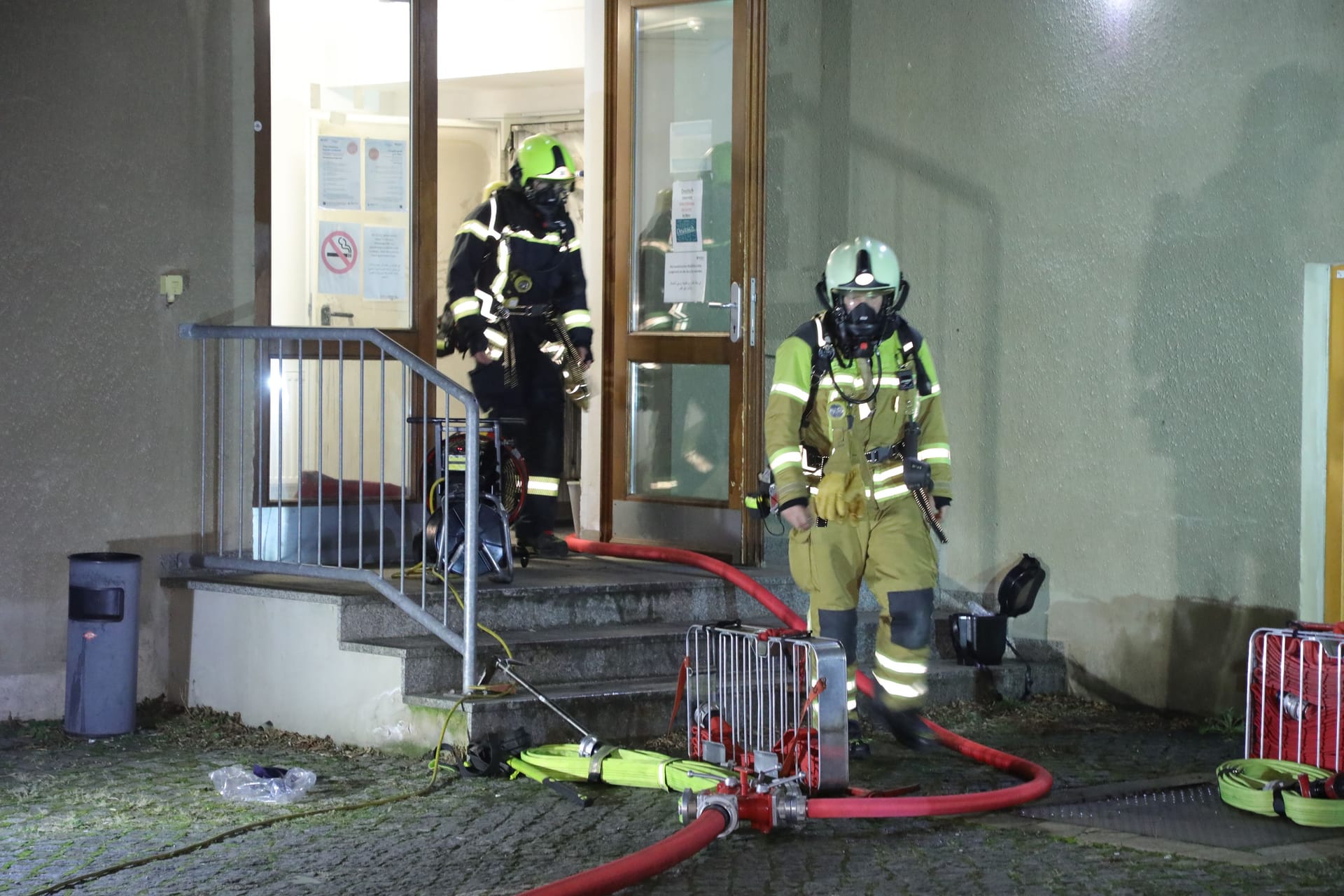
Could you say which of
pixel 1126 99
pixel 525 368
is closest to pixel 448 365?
pixel 525 368

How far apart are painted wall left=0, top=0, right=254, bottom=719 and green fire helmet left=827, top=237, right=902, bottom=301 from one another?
303 cm

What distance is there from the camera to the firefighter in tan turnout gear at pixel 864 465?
629 cm

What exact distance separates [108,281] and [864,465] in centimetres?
356

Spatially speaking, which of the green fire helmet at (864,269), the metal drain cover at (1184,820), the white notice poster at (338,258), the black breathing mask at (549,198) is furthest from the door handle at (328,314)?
the metal drain cover at (1184,820)

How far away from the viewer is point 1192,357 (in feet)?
24.6

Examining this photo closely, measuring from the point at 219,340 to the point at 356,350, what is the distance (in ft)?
2.56

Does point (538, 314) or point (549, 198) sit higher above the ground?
point (549, 198)

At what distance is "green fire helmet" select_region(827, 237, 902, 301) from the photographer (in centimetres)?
624

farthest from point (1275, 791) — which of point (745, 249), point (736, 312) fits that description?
point (745, 249)

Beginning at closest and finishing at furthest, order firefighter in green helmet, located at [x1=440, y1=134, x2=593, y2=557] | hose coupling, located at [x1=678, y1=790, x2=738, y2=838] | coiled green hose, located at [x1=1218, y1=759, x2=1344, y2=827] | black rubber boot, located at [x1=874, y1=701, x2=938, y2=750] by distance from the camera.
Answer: hose coupling, located at [x1=678, y1=790, x2=738, y2=838]
coiled green hose, located at [x1=1218, y1=759, x2=1344, y2=827]
black rubber boot, located at [x1=874, y1=701, x2=938, y2=750]
firefighter in green helmet, located at [x1=440, y1=134, x2=593, y2=557]

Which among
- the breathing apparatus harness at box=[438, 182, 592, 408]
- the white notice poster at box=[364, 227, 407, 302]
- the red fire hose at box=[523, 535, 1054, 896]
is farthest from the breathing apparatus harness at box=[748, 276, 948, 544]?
the white notice poster at box=[364, 227, 407, 302]

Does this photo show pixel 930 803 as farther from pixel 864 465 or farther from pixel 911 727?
pixel 864 465

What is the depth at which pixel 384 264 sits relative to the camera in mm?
8258

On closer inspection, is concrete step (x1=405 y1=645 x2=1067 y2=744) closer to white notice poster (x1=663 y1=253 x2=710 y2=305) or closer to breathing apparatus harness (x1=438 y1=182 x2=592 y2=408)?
breathing apparatus harness (x1=438 y1=182 x2=592 y2=408)
